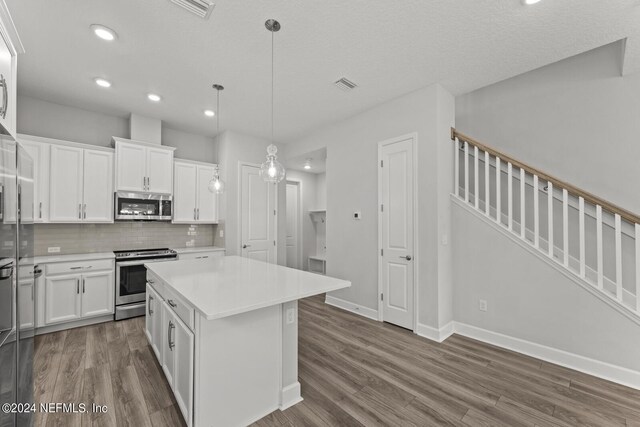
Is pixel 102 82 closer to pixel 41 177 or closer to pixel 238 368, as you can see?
pixel 41 177

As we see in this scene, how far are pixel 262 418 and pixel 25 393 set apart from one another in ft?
4.80

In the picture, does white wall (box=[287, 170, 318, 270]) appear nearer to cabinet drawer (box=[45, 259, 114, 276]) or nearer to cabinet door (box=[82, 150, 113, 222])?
cabinet door (box=[82, 150, 113, 222])

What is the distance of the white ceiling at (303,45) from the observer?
2.13 meters

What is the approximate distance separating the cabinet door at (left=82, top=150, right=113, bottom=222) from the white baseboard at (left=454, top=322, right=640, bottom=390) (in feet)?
16.4

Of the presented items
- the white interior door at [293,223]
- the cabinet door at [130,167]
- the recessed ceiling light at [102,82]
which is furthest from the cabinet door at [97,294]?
the white interior door at [293,223]

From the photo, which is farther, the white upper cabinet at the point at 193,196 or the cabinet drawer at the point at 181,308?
the white upper cabinet at the point at 193,196

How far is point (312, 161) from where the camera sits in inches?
231

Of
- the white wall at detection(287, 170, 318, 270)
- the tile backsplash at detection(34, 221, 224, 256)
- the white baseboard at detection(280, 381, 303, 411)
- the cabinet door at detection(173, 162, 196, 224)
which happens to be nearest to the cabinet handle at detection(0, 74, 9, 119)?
the white baseboard at detection(280, 381, 303, 411)

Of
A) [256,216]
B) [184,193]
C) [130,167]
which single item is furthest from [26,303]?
[256,216]

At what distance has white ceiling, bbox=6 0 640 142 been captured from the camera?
2.13 metres

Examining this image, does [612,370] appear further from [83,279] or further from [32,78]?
[32,78]

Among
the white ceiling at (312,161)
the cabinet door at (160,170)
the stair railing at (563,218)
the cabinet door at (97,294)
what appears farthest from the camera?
the white ceiling at (312,161)

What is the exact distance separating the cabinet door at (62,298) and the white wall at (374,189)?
342 centimetres

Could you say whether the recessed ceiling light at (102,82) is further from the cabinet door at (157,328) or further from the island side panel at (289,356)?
the island side panel at (289,356)
